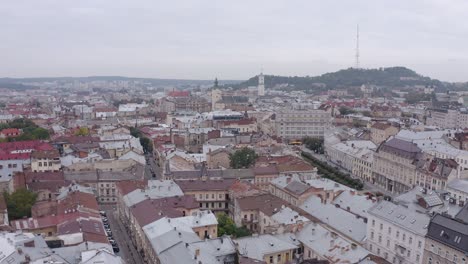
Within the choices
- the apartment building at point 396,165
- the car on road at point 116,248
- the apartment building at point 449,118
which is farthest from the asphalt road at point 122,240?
the apartment building at point 449,118

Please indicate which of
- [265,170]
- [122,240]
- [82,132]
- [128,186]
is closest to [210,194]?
[128,186]

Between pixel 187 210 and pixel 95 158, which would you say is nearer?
pixel 187 210

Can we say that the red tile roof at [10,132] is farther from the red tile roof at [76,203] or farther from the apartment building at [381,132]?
the apartment building at [381,132]

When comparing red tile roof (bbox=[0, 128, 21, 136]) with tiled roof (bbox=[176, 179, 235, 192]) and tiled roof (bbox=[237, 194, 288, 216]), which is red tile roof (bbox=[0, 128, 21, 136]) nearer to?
tiled roof (bbox=[176, 179, 235, 192])

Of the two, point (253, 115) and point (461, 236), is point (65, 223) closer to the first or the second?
point (461, 236)

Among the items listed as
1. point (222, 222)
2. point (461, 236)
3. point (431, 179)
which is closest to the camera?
point (461, 236)

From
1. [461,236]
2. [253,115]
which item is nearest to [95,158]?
[461,236]
